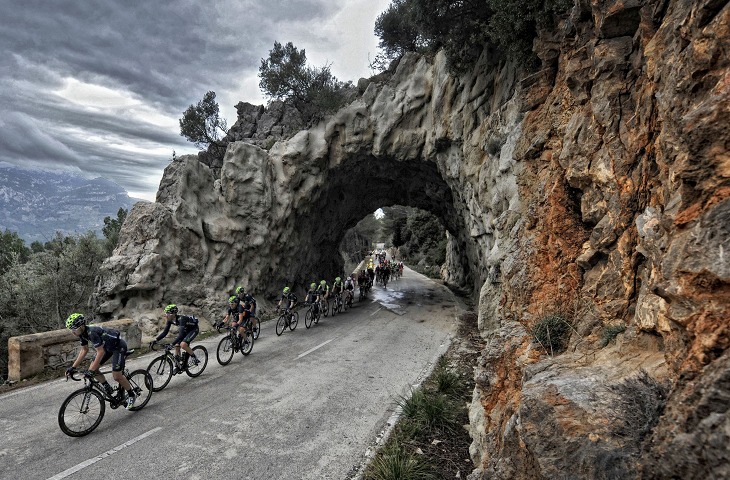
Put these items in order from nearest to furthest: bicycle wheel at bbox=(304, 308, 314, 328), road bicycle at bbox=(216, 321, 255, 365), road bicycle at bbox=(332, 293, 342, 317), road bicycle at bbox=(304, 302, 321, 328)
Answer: road bicycle at bbox=(216, 321, 255, 365)
bicycle wheel at bbox=(304, 308, 314, 328)
road bicycle at bbox=(304, 302, 321, 328)
road bicycle at bbox=(332, 293, 342, 317)

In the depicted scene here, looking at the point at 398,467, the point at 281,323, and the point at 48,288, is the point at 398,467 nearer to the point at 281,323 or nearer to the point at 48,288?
the point at 281,323

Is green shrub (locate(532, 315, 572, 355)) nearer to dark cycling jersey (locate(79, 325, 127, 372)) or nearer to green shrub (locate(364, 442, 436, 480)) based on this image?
green shrub (locate(364, 442, 436, 480))

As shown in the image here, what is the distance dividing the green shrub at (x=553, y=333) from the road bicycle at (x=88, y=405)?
328 inches

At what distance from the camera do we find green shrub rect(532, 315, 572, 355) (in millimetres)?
5918

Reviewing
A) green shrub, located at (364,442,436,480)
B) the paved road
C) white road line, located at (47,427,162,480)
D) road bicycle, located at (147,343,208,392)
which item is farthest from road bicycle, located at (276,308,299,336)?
green shrub, located at (364,442,436,480)

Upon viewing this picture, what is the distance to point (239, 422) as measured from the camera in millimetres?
7336

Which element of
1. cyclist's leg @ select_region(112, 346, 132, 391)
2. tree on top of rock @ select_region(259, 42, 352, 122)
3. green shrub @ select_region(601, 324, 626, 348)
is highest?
tree on top of rock @ select_region(259, 42, 352, 122)

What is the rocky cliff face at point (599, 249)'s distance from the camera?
3.12 m

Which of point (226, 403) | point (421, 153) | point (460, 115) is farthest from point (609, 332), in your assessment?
point (421, 153)

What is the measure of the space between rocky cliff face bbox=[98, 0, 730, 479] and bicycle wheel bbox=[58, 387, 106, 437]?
732cm

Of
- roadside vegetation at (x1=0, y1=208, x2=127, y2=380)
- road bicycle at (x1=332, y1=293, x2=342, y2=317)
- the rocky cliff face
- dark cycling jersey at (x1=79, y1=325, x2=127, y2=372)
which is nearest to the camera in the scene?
the rocky cliff face

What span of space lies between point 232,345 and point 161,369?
2428mm

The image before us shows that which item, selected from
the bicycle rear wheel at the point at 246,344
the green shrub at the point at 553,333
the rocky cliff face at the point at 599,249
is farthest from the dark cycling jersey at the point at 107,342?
the green shrub at the point at 553,333

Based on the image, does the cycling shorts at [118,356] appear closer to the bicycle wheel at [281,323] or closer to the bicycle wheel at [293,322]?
the bicycle wheel at [281,323]
